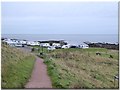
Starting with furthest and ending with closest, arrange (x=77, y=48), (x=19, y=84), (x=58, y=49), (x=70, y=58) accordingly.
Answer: (x=58, y=49) < (x=77, y=48) < (x=70, y=58) < (x=19, y=84)

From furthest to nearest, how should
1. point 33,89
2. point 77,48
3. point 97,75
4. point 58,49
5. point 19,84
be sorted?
point 58,49, point 77,48, point 97,75, point 19,84, point 33,89

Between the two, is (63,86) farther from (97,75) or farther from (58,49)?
(58,49)

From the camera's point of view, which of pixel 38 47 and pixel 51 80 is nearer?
pixel 51 80

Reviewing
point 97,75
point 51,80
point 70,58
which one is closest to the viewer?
point 51,80

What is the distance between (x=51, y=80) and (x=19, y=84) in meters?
0.53

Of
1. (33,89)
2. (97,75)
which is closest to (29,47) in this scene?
(97,75)

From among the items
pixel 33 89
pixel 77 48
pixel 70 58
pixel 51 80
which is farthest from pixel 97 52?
pixel 33 89

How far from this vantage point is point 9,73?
3.69 m

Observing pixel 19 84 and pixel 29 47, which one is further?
pixel 29 47

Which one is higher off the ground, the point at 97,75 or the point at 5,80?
the point at 5,80

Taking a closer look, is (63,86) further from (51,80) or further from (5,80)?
(5,80)

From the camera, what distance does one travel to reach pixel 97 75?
18.4ft

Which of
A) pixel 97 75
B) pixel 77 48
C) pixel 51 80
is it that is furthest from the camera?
Result: pixel 77 48

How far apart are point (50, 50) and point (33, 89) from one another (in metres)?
6.13
